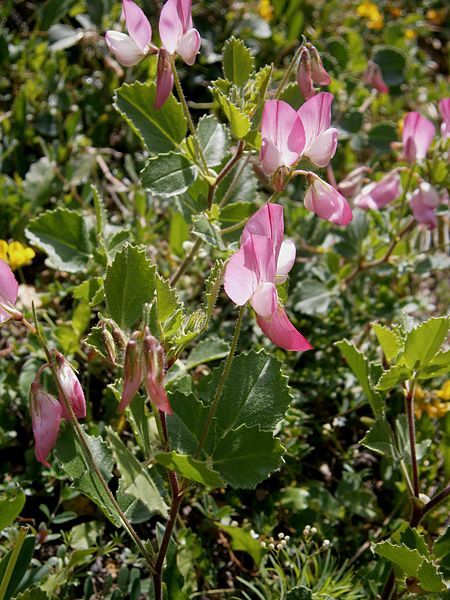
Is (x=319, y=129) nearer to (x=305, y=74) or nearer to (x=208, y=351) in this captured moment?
(x=305, y=74)

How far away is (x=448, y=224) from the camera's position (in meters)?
2.72

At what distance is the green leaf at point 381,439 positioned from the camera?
1.48 metres

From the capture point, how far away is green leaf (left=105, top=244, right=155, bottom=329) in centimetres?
130

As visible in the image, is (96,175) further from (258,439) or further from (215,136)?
(258,439)

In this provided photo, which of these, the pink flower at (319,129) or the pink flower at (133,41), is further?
the pink flower at (133,41)

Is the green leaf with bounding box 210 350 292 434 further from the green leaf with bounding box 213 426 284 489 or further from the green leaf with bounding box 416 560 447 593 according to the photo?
the green leaf with bounding box 416 560 447 593

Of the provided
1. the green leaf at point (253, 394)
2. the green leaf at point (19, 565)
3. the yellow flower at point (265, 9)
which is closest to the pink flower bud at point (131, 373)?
the green leaf at point (253, 394)

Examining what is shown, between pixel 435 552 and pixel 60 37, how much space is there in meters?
2.26

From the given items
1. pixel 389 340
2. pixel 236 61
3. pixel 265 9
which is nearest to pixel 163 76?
pixel 236 61

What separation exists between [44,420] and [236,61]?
827 mm

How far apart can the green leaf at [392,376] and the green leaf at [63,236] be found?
2.54 ft

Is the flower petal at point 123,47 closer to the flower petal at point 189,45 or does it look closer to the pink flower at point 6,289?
the flower petal at point 189,45

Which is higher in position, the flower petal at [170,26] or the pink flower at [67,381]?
the flower petal at [170,26]

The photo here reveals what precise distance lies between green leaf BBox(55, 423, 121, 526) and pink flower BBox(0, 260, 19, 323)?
0.30m
